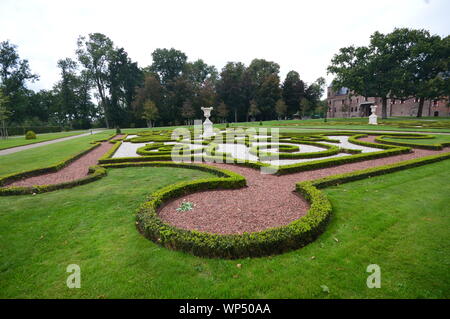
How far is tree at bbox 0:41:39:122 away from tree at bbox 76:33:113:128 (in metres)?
11.2

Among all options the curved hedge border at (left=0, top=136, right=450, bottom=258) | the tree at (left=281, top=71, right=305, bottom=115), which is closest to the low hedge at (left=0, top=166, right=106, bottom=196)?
the curved hedge border at (left=0, top=136, right=450, bottom=258)

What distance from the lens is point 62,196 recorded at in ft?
20.3

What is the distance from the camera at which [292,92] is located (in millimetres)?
63625

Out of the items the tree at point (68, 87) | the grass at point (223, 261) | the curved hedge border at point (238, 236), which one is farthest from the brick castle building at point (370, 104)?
the tree at point (68, 87)

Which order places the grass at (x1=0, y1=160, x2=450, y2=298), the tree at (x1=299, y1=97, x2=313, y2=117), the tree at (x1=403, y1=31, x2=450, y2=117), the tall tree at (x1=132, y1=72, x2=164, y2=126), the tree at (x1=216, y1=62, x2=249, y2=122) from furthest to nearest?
the tree at (x1=216, y1=62, x2=249, y2=122), the tree at (x1=299, y1=97, x2=313, y2=117), the tall tree at (x1=132, y1=72, x2=164, y2=126), the tree at (x1=403, y1=31, x2=450, y2=117), the grass at (x1=0, y1=160, x2=450, y2=298)

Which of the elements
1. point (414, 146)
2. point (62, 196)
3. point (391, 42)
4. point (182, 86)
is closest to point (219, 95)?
point (182, 86)

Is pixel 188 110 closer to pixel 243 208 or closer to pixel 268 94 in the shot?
pixel 268 94

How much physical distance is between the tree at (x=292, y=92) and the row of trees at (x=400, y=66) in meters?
21.6

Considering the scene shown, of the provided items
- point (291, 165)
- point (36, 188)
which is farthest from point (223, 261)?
point (36, 188)

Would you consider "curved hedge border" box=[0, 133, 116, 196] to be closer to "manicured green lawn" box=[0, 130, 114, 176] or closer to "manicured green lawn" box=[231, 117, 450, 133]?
"manicured green lawn" box=[0, 130, 114, 176]

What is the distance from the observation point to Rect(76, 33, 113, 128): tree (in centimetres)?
5059
